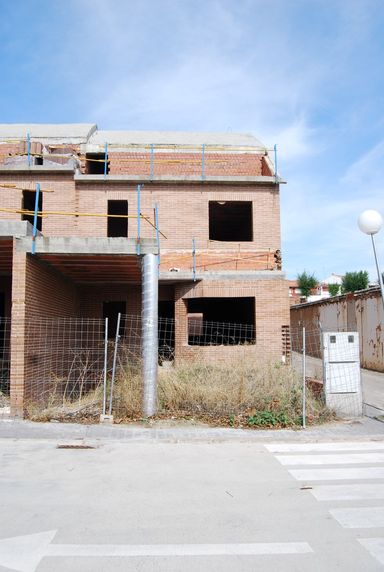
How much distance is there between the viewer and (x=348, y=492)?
18.8 feet

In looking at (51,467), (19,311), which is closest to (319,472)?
(51,467)

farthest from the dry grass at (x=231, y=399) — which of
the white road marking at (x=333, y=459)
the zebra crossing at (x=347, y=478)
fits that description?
the white road marking at (x=333, y=459)

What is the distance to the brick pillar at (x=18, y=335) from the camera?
9.90m

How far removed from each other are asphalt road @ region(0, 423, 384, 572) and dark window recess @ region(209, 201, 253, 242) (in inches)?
500

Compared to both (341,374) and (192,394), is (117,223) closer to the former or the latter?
(192,394)

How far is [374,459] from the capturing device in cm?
739

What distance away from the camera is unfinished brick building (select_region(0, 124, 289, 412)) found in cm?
1642

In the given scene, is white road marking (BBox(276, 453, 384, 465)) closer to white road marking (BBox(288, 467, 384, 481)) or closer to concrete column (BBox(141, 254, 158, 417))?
white road marking (BBox(288, 467, 384, 481))

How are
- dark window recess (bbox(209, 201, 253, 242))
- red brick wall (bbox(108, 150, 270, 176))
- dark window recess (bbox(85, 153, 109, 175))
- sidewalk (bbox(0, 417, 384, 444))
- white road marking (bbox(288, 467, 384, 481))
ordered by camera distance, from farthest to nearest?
1. dark window recess (bbox(85, 153, 109, 175))
2. red brick wall (bbox(108, 150, 270, 176))
3. dark window recess (bbox(209, 201, 253, 242))
4. sidewalk (bbox(0, 417, 384, 444))
5. white road marking (bbox(288, 467, 384, 481))

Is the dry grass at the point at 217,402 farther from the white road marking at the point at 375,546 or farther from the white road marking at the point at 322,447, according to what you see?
the white road marking at the point at 375,546

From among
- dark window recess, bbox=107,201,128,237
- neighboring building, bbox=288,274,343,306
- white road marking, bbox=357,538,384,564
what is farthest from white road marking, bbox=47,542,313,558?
neighboring building, bbox=288,274,343,306

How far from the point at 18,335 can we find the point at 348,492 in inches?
275

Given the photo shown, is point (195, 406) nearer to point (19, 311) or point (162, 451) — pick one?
point (162, 451)

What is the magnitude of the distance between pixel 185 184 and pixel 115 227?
196 inches
